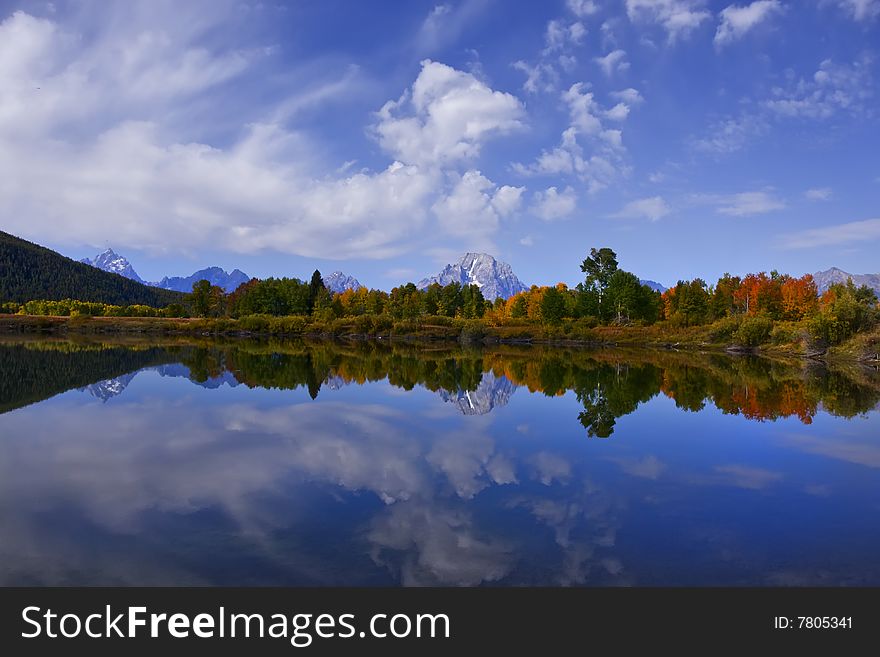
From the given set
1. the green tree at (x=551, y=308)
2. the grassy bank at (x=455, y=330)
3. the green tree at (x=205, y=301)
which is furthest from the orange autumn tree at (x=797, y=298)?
the green tree at (x=205, y=301)

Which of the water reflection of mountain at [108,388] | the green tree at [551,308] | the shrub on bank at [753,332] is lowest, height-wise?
the water reflection of mountain at [108,388]

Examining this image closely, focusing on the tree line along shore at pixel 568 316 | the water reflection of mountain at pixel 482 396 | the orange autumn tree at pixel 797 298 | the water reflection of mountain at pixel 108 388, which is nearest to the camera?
the water reflection of mountain at pixel 482 396

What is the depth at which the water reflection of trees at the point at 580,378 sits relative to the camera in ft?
78.4

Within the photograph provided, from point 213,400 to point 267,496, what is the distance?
1396 cm

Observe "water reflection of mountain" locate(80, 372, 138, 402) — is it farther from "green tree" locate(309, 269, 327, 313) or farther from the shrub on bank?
"green tree" locate(309, 269, 327, 313)

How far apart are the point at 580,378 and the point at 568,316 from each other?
67474 millimetres

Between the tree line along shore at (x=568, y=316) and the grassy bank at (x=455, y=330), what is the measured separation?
0.56 feet

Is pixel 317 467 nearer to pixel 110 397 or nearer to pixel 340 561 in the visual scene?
pixel 340 561

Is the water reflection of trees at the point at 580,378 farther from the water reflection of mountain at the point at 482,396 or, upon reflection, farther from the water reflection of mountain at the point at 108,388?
the water reflection of mountain at the point at 108,388

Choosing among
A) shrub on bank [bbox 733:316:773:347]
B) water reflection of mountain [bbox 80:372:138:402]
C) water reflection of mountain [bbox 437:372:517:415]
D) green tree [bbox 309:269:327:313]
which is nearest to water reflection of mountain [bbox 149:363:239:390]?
water reflection of mountain [bbox 80:372:138:402]

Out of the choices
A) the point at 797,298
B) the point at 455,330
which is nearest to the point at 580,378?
the point at 455,330

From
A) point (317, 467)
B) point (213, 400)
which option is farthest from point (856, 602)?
point (213, 400)

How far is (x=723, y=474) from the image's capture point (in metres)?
13.3

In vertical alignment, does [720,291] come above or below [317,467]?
above
